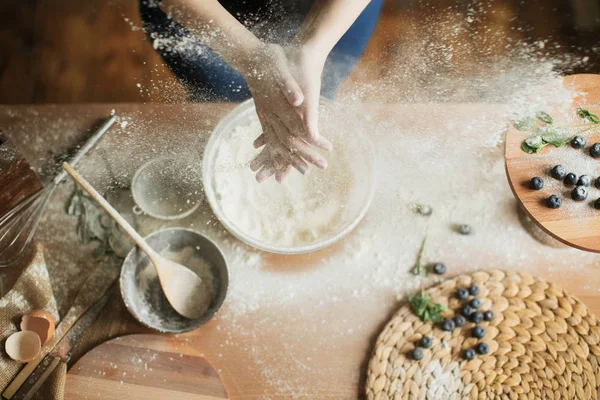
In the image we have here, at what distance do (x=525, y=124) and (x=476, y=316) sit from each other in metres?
0.32

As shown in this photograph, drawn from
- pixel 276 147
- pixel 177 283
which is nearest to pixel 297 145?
pixel 276 147

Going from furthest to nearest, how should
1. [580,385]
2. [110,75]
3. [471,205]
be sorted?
[110,75], [471,205], [580,385]

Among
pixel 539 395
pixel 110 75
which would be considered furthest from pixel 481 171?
pixel 110 75

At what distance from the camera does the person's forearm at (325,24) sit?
2.32ft

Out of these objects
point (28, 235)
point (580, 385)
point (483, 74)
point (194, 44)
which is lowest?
point (580, 385)

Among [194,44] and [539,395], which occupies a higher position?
[194,44]

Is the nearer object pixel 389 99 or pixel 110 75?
pixel 389 99

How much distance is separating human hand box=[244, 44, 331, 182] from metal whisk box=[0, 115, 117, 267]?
0.32 meters

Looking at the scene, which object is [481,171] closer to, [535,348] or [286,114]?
[535,348]

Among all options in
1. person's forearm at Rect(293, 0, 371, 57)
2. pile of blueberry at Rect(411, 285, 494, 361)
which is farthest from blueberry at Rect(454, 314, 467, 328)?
person's forearm at Rect(293, 0, 371, 57)

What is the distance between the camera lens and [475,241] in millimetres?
885

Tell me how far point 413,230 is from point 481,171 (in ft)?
0.55

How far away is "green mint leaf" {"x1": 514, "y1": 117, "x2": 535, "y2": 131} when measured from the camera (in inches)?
32.1

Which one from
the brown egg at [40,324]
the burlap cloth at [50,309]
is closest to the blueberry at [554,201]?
the burlap cloth at [50,309]
